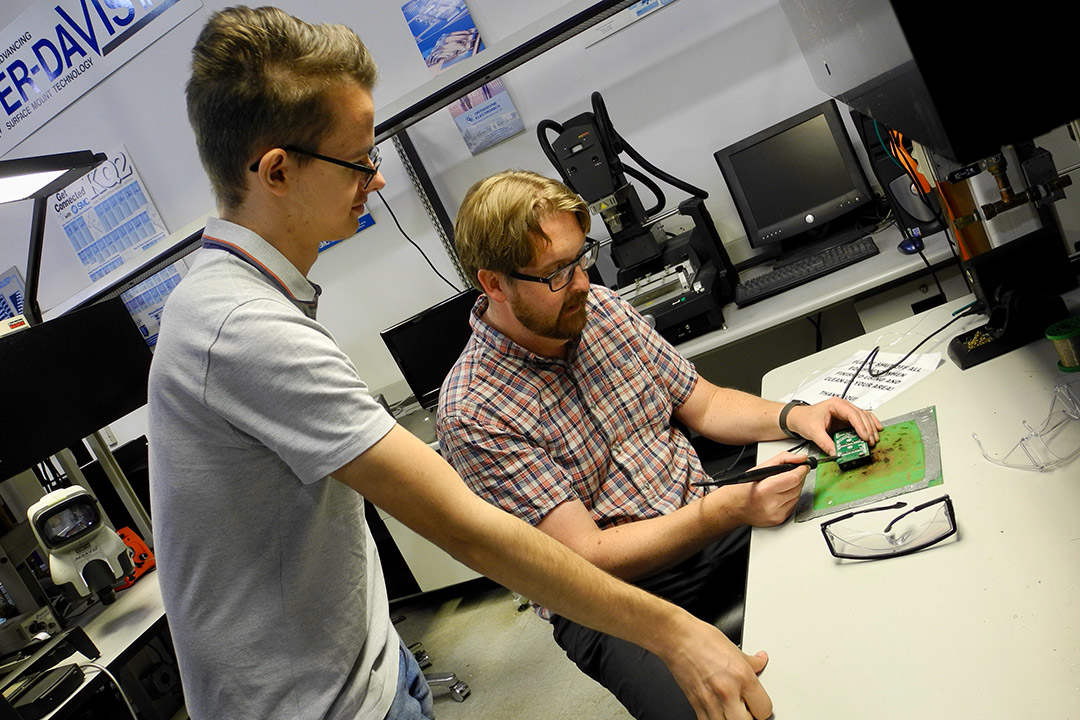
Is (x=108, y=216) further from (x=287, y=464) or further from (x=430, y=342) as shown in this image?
(x=287, y=464)

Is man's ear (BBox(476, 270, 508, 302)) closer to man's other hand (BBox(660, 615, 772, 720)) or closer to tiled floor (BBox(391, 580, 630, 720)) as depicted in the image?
man's other hand (BBox(660, 615, 772, 720))

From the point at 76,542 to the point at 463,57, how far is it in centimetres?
201

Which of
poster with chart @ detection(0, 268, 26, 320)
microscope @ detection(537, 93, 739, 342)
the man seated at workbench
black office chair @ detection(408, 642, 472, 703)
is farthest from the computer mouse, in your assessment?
poster with chart @ detection(0, 268, 26, 320)

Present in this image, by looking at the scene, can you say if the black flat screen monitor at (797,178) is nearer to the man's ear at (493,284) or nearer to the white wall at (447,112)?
the white wall at (447,112)

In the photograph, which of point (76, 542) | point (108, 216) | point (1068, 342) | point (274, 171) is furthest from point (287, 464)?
point (108, 216)

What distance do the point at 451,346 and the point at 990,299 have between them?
1.86 meters

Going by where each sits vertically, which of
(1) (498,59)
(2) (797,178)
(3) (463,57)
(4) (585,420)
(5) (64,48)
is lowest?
(4) (585,420)

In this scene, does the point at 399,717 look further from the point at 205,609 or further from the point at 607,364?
the point at 607,364

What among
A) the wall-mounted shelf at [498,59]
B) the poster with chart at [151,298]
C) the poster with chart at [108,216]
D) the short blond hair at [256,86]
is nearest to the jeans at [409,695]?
the short blond hair at [256,86]

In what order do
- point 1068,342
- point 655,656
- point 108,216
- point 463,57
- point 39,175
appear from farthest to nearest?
point 108,216 < point 463,57 < point 39,175 < point 655,656 < point 1068,342

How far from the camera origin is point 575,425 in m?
1.52

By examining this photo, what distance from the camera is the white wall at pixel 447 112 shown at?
268cm

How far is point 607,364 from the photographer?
1.62 meters

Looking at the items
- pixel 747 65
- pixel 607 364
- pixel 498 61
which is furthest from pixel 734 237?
pixel 607 364
